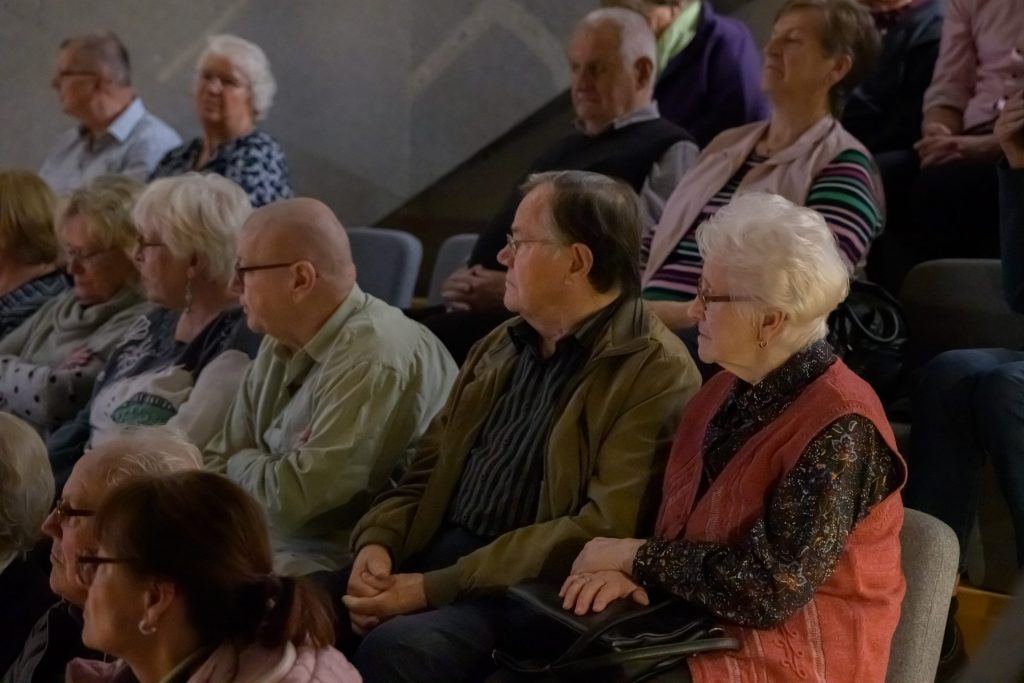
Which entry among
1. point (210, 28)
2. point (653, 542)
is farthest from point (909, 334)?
point (210, 28)

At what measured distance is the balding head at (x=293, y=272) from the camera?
8.58 ft

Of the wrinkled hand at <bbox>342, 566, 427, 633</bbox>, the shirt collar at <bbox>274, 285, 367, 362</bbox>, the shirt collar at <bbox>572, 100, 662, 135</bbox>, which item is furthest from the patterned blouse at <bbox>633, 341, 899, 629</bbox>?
the shirt collar at <bbox>572, 100, 662, 135</bbox>

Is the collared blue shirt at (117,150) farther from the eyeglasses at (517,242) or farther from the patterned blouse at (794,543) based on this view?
the patterned blouse at (794,543)

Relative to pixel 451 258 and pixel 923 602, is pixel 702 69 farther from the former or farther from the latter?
pixel 923 602

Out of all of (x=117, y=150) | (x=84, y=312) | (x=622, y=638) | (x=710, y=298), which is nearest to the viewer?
(x=622, y=638)

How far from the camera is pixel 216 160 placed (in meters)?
4.24

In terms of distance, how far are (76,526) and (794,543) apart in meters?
0.98

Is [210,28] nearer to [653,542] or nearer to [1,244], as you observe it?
[1,244]

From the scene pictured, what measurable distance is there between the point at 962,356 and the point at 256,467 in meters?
1.29

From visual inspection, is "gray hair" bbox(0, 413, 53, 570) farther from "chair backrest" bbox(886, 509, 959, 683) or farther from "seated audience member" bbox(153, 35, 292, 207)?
"seated audience member" bbox(153, 35, 292, 207)

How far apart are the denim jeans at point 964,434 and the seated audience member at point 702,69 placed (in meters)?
1.45

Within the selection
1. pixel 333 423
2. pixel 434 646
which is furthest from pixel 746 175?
pixel 434 646

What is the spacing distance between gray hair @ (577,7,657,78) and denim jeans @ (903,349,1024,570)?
4.17 ft

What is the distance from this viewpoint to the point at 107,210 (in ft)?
11.2
